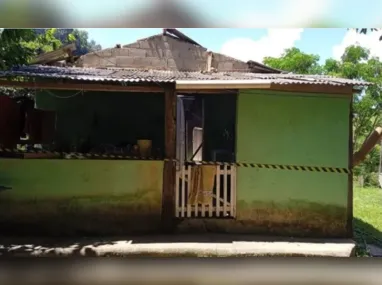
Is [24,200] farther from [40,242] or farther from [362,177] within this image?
[362,177]

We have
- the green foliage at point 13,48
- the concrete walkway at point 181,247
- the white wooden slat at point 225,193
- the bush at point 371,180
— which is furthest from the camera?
the bush at point 371,180

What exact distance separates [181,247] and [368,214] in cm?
316

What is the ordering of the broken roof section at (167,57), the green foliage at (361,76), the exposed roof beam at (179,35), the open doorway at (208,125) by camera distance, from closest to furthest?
the green foliage at (361,76) → the open doorway at (208,125) → the broken roof section at (167,57) → the exposed roof beam at (179,35)

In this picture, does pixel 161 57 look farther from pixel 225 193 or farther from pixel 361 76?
pixel 225 193

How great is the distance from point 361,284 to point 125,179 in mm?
3308

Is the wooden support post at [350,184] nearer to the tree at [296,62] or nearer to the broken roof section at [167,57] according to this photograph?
the tree at [296,62]

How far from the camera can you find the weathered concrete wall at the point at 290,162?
590cm

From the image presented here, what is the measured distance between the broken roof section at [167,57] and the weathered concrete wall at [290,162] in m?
2.75

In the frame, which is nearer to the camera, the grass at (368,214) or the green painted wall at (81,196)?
the green painted wall at (81,196)

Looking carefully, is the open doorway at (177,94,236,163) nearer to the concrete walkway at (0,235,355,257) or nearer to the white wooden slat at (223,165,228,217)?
the white wooden slat at (223,165,228,217)

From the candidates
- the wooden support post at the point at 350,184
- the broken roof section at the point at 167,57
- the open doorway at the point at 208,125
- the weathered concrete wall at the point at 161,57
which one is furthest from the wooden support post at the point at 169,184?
the weathered concrete wall at the point at 161,57

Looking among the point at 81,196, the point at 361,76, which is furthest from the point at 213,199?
the point at 361,76

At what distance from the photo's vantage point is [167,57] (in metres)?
8.94

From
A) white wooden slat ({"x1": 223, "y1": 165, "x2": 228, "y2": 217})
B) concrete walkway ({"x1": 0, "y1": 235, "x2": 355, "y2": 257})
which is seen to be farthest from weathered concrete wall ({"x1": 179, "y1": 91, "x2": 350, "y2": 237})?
concrete walkway ({"x1": 0, "y1": 235, "x2": 355, "y2": 257})
